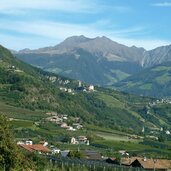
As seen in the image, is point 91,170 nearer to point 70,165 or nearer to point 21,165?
point 70,165

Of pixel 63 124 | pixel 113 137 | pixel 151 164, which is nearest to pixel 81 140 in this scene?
pixel 113 137

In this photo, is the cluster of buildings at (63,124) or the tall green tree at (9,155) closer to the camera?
the tall green tree at (9,155)

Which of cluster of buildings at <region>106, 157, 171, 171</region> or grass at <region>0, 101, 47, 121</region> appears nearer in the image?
cluster of buildings at <region>106, 157, 171, 171</region>

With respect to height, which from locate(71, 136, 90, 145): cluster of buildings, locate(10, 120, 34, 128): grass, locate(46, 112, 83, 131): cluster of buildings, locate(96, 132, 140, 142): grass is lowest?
→ locate(96, 132, 140, 142): grass

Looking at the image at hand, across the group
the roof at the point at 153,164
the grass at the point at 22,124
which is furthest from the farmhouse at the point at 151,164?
the grass at the point at 22,124

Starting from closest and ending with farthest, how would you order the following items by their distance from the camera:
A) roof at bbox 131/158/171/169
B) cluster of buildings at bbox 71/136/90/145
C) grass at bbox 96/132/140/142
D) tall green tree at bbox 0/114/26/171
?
tall green tree at bbox 0/114/26/171 < roof at bbox 131/158/171/169 < cluster of buildings at bbox 71/136/90/145 < grass at bbox 96/132/140/142

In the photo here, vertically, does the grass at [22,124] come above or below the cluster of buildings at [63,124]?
above

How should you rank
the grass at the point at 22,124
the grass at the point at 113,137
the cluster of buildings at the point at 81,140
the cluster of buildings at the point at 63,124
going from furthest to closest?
the cluster of buildings at the point at 63,124, the grass at the point at 113,137, the cluster of buildings at the point at 81,140, the grass at the point at 22,124

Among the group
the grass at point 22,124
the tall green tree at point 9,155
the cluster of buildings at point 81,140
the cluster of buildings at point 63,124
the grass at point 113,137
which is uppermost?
the tall green tree at point 9,155

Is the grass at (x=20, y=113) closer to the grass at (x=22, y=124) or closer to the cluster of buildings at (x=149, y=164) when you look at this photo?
the grass at (x=22, y=124)

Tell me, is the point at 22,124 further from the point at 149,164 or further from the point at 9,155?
the point at 9,155

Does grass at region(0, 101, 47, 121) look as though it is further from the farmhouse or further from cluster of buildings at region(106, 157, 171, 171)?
the farmhouse

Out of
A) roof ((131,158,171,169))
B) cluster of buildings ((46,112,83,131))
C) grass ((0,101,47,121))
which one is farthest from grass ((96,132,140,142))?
roof ((131,158,171,169))

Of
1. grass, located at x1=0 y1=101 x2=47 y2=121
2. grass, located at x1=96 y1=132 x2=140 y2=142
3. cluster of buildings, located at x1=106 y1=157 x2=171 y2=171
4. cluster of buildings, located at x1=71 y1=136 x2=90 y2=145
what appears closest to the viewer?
cluster of buildings, located at x1=106 y1=157 x2=171 y2=171
